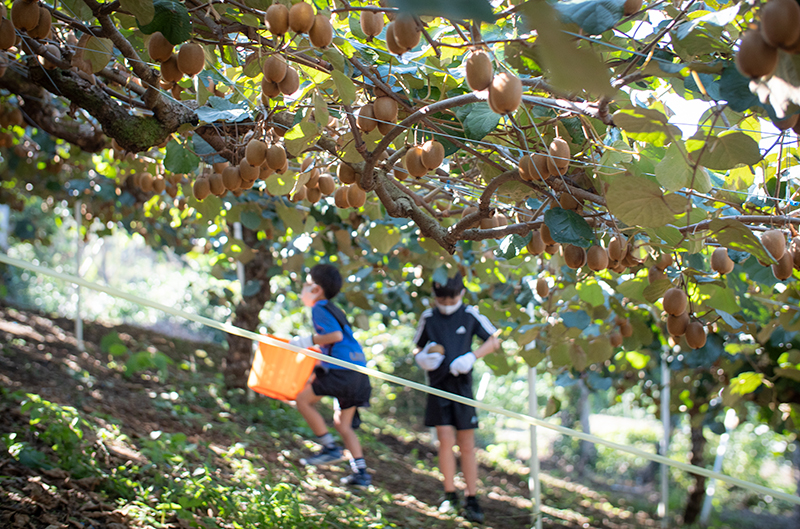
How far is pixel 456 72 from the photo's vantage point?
122 centimetres

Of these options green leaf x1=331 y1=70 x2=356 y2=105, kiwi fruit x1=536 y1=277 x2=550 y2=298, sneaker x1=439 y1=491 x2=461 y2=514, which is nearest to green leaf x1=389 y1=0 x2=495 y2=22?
green leaf x1=331 y1=70 x2=356 y2=105

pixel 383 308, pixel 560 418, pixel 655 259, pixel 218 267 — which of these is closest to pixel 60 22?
pixel 655 259

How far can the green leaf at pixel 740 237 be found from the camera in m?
1.08

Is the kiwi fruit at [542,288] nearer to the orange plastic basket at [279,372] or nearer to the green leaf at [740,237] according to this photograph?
the green leaf at [740,237]

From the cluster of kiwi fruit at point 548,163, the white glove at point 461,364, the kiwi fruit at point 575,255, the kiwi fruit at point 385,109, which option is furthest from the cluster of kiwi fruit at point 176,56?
the white glove at point 461,364

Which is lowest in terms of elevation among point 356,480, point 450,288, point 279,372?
point 356,480

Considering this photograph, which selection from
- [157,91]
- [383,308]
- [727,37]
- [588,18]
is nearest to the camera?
[588,18]

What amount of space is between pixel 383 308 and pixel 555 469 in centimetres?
466

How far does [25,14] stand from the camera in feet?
3.69

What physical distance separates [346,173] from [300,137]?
6.7 inches

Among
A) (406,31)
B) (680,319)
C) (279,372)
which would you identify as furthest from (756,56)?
(279,372)

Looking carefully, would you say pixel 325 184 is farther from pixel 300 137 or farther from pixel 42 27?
pixel 42 27

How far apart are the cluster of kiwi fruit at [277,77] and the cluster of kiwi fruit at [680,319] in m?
0.96

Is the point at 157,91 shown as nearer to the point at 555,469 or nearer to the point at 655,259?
the point at 655,259
